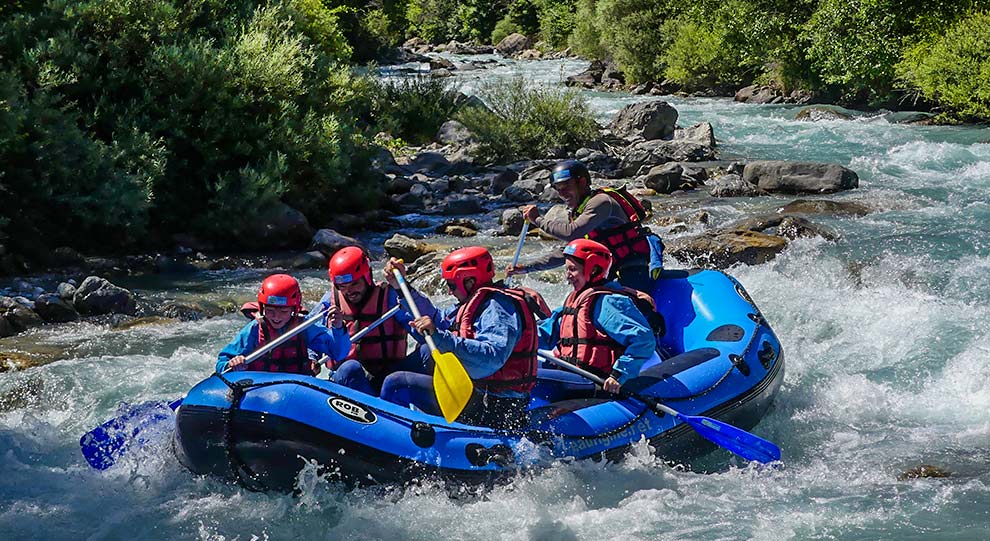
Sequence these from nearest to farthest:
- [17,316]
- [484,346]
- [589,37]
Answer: [484,346] < [17,316] < [589,37]

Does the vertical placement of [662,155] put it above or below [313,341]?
below

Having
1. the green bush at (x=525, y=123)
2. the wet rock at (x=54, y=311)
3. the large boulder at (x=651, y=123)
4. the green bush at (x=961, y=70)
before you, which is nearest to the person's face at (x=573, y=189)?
the wet rock at (x=54, y=311)

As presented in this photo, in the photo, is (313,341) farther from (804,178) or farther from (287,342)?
(804,178)

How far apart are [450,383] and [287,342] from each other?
1.13 meters

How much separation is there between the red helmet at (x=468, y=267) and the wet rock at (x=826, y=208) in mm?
7695

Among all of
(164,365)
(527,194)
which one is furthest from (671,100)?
(164,365)

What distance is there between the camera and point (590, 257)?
5617mm

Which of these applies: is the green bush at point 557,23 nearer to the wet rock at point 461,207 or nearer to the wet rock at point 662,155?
the wet rock at point 662,155

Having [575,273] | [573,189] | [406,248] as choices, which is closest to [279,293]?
[575,273]

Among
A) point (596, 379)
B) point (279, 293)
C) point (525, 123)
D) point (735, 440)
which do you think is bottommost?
point (525, 123)

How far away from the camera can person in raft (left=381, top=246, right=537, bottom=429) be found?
197 inches

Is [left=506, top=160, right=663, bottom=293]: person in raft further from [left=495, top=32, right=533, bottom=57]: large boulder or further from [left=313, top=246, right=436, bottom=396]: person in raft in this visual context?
[left=495, top=32, right=533, bottom=57]: large boulder

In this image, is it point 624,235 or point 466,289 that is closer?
point 466,289

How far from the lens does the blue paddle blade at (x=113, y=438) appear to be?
17.8 feet
